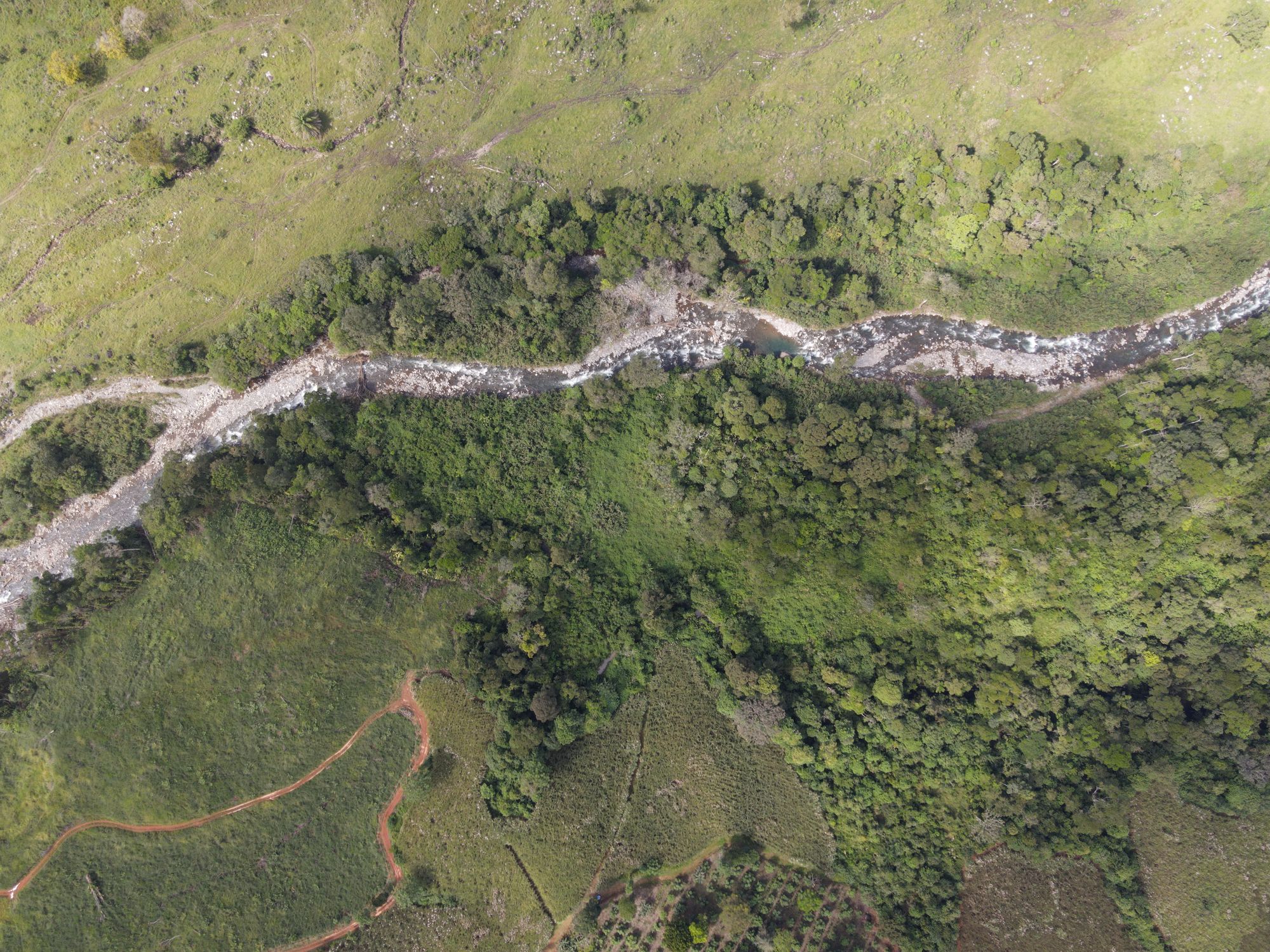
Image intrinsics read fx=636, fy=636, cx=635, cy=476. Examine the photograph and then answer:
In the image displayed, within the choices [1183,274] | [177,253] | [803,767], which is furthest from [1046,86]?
[177,253]

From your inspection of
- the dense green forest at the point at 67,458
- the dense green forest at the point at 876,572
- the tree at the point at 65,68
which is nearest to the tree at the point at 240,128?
the tree at the point at 65,68

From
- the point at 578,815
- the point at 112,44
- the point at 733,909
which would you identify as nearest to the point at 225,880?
the point at 578,815

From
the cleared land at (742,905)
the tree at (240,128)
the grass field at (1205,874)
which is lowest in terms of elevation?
the grass field at (1205,874)

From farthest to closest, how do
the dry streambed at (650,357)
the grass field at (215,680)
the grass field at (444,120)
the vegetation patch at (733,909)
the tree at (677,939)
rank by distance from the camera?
the dry streambed at (650,357), the grass field at (444,120), the grass field at (215,680), the vegetation patch at (733,909), the tree at (677,939)

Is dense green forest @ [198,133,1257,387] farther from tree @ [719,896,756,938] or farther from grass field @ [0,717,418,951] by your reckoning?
tree @ [719,896,756,938]

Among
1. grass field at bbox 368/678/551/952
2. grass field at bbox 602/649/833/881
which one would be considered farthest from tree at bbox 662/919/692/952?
grass field at bbox 368/678/551/952

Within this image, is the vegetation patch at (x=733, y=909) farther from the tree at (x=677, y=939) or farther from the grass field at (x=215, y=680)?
the grass field at (x=215, y=680)
